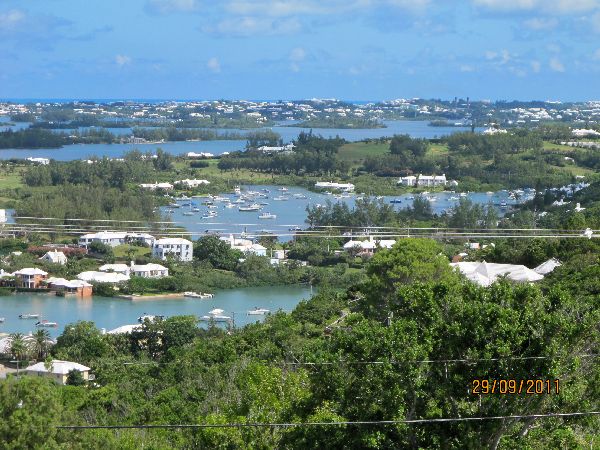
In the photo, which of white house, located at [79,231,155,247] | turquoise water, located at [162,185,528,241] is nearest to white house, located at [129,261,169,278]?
white house, located at [79,231,155,247]

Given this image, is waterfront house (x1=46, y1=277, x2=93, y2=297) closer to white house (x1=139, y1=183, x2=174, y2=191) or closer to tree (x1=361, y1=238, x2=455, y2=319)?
tree (x1=361, y1=238, x2=455, y2=319)

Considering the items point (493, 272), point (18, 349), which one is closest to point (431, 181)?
point (493, 272)

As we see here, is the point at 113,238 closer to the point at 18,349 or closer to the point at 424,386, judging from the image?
the point at 18,349

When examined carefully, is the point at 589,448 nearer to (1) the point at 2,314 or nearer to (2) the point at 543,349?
(2) the point at 543,349

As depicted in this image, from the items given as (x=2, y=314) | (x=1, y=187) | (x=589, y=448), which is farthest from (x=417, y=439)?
(x=1, y=187)

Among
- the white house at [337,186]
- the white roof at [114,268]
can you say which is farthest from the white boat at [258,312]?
the white house at [337,186]
